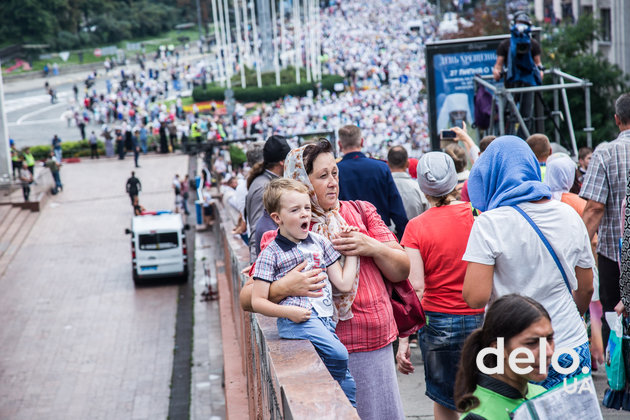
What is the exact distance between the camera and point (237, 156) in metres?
35.3

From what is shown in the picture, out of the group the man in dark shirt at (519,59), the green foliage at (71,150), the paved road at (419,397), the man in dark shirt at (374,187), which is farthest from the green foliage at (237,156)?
the man in dark shirt at (374,187)

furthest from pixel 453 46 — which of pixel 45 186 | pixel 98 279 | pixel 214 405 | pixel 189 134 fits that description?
pixel 189 134

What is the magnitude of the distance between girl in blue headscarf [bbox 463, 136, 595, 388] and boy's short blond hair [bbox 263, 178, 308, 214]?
83 centimetres

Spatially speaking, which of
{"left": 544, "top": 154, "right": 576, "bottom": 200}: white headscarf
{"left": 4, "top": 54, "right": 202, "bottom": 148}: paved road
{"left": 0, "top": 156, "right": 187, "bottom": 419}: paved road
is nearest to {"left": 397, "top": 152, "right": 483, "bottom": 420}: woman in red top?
{"left": 544, "top": 154, "right": 576, "bottom": 200}: white headscarf

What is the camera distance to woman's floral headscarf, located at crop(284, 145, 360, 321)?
420 cm

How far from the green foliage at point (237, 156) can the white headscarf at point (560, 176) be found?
2711 centimetres

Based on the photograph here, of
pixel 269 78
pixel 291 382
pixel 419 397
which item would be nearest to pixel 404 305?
pixel 291 382

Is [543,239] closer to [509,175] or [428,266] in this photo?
[509,175]

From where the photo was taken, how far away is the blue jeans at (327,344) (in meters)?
3.93

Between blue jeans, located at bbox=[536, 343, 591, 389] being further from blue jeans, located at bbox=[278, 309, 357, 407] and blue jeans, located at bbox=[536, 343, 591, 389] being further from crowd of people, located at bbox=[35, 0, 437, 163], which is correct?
crowd of people, located at bbox=[35, 0, 437, 163]

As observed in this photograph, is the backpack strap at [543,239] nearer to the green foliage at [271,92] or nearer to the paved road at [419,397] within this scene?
the paved road at [419,397]

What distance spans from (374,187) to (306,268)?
2.69m

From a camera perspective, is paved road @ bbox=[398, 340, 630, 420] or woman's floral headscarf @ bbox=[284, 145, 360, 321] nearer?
woman's floral headscarf @ bbox=[284, 145, 360, 321]

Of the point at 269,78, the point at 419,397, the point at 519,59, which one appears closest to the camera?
the point at 419,397
